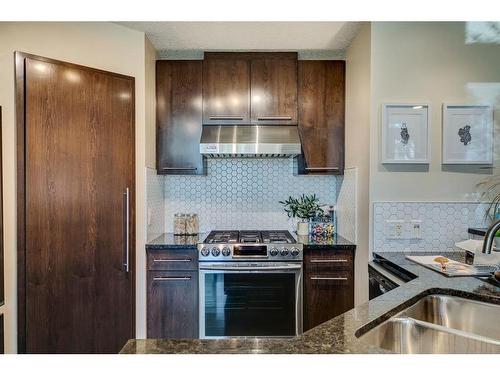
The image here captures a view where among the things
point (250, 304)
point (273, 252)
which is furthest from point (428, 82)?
point (250, 304)

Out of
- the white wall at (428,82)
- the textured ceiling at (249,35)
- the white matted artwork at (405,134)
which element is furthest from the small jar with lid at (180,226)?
the white matted artwork at (405,134)

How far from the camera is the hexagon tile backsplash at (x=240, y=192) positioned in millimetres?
3285

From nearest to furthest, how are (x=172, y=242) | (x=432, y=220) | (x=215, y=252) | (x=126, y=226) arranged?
1. (x=432, y=220)
2. (x=126, y=226)
3. (x=215, y=252)
4. (x=172, y=242)

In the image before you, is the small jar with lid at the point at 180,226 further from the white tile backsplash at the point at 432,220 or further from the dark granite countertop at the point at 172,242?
the white tile backsplash at the point at 432,220

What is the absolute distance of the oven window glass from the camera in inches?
103

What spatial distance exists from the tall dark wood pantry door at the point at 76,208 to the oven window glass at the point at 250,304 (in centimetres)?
63

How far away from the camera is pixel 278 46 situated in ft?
9.71

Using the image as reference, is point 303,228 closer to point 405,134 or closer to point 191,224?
point 191,224

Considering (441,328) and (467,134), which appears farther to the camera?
(467,134)

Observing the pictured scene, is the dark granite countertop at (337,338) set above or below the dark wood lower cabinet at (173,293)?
above

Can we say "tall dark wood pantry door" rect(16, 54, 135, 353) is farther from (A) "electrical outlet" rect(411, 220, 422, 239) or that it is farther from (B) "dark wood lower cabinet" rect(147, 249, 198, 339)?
(A) "electrical outlet" rect(411, 220, 422, 239)

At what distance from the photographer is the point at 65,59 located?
2.35 metres

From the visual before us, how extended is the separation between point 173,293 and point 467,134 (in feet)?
7.99

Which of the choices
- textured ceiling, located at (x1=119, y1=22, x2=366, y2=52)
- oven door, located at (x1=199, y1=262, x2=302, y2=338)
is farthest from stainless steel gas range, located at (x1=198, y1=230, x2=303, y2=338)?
textured ceiling, located at (x1=119, y1=22, x2=366, y2=52)
